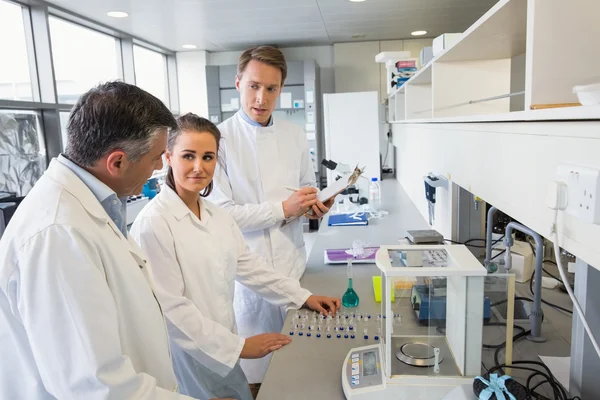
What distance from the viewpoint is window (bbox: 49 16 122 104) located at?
12.5 ft

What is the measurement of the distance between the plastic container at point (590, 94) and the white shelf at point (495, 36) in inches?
11.8

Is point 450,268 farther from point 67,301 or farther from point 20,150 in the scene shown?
point 20,150

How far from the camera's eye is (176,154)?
130cm

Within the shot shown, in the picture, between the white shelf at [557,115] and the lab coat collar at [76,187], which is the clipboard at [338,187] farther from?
the lab coat collar at [76,187]

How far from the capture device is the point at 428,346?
1069 millimetres

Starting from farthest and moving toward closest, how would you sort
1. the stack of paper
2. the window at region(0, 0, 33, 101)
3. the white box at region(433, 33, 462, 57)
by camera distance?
the window at region(0, 0, 33, 101) → the stack of paper → the white box at region(433, 33, 462, 57)

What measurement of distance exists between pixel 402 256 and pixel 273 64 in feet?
3.22

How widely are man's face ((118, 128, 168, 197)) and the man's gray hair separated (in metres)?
0.01

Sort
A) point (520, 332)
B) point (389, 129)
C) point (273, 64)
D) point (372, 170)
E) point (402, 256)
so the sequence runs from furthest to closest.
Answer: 1. point (389, 129)
2. point (372, 170)
3. point (273, 64)
4. point (520, 332)
5. point (402, 256)

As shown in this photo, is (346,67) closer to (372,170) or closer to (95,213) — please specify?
(372,170)

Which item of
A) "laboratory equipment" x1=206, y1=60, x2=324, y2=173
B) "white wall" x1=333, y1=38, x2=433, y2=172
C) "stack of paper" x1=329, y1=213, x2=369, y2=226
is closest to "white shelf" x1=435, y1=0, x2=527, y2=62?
"stack of paper" x1=329, y1=213, x2=369, y2=226

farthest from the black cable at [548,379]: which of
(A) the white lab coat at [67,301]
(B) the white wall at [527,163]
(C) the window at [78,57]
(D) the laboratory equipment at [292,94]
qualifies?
(D) the laboratory equipment at [292,94]

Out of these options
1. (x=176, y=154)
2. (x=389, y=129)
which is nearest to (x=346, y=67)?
(x=389, y=129)

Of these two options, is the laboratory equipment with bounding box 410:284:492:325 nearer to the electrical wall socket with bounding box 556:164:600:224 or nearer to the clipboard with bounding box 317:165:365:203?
the electrical wall socket with bounding box 556:164:600:224
